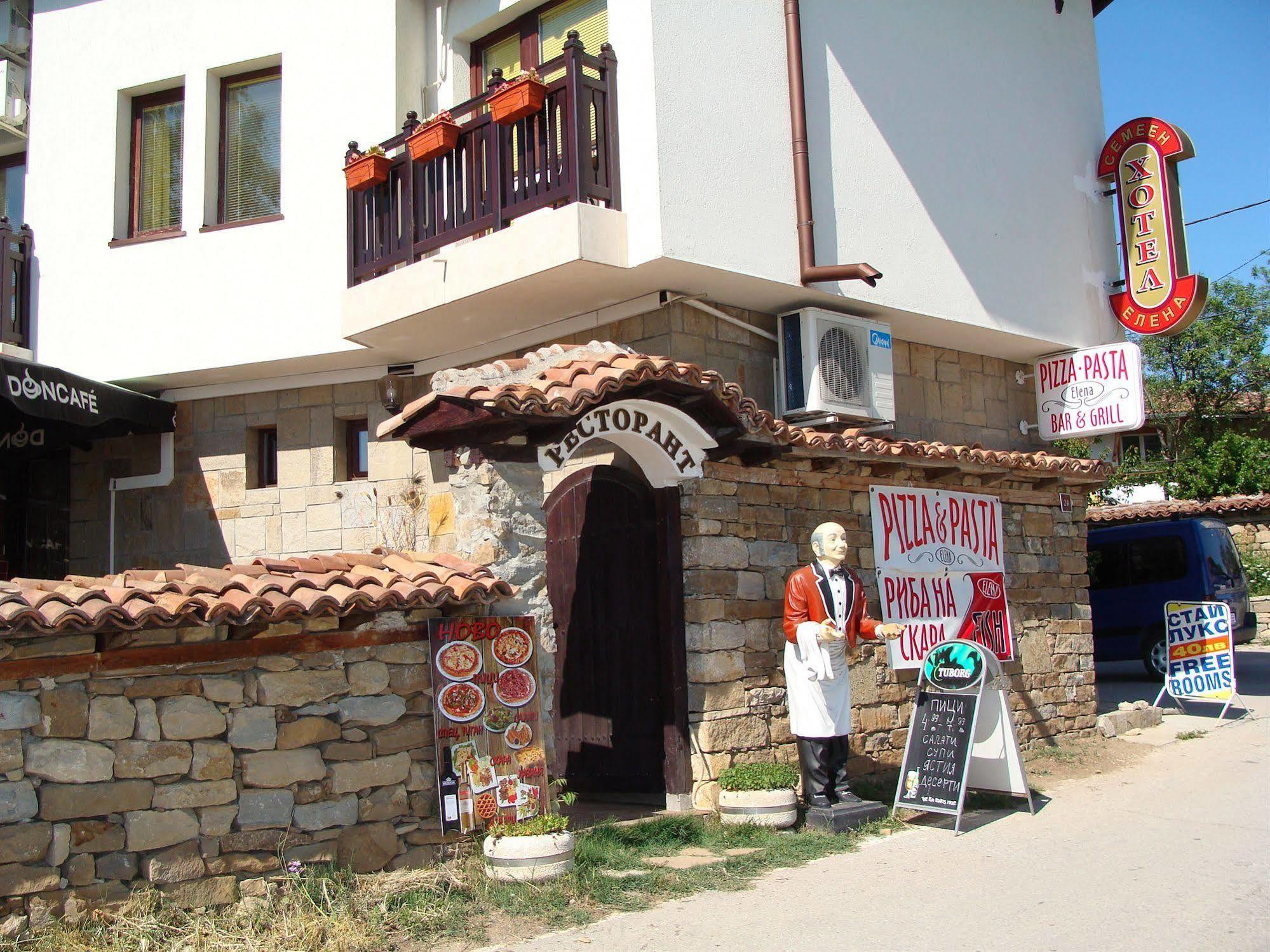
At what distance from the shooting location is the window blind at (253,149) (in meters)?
10.4

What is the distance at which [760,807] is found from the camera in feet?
23.0

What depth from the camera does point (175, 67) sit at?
10.6 m

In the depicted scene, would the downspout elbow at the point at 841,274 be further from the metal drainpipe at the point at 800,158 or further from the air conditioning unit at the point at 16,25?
the air conditioning unit at the point at 16,25

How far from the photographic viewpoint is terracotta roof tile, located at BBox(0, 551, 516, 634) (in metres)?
4.86

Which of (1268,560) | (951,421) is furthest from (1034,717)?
(1268,560)

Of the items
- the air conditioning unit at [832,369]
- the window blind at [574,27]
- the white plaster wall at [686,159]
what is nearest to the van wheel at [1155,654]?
the white plaster wall at [686,159]

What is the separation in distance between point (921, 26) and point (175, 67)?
6.89m

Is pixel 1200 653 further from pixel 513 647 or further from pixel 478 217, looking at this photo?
pixel 478 217

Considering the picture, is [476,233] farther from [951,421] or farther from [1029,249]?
[1029,249]

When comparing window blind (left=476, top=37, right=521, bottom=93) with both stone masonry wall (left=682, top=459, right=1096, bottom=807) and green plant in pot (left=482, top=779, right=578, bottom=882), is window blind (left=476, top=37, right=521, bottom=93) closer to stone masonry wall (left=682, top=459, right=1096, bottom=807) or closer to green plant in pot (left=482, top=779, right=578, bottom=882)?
stone masonry wall (left=682, top=459, right=1096, bottom=807)

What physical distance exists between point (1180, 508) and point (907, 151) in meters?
11.8

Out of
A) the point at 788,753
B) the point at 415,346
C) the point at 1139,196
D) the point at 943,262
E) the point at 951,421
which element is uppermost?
the point at 1139,196

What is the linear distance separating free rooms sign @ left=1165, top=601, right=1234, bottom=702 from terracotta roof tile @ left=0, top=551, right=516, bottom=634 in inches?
323

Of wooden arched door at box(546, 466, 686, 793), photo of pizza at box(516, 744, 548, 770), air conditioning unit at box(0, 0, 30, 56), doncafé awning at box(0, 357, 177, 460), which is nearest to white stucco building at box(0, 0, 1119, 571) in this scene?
doncafé awning at box(0, 357, 177, 460)
